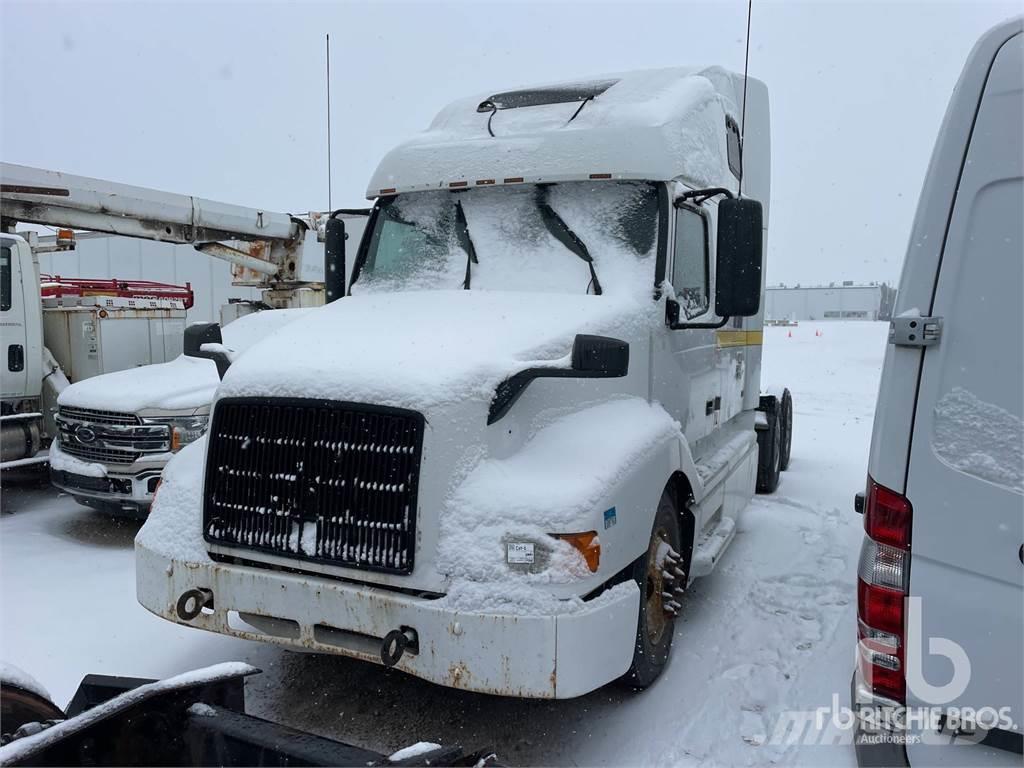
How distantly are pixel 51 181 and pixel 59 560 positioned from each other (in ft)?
12.4

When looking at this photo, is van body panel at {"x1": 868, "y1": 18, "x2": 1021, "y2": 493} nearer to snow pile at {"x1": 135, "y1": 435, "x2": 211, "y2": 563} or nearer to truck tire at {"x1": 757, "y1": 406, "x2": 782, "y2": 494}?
snow pile at {"x1": 135, "y1": 435, "x2": 211, "y2": 563}

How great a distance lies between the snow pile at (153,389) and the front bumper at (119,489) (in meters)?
0.57

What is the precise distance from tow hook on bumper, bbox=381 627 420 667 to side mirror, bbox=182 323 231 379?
184cm

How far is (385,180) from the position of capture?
493 cm

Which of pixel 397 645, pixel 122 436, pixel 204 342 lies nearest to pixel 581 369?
pixel 397 645

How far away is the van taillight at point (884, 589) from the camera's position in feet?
7.90

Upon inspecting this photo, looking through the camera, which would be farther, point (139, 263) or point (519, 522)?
point (139, 263)

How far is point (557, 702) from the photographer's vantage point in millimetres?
3938

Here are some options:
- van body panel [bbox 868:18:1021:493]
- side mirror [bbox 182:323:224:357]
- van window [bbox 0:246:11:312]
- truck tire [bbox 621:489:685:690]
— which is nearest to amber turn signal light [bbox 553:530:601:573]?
truck tire [bbox 621:489:685:690]

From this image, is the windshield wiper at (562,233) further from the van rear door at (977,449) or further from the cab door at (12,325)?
the cab door at (12,325)

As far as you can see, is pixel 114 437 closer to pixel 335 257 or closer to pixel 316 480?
pixel 335 257

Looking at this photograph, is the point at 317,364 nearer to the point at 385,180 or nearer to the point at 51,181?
the point at 385,180

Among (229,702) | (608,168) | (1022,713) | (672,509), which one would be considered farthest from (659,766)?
(608,168)

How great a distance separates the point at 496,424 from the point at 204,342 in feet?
6.29
